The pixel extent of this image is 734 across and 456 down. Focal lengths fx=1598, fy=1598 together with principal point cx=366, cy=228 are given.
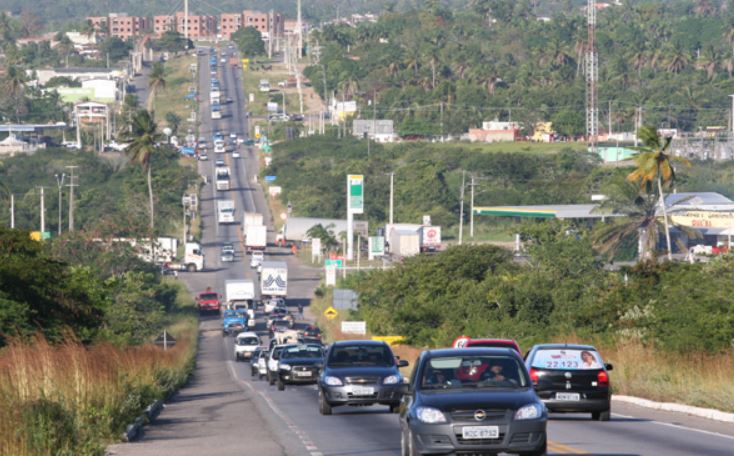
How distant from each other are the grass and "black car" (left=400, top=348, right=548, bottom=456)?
436cm

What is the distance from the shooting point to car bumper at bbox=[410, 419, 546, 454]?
1834 cm

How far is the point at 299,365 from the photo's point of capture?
43.2 meters

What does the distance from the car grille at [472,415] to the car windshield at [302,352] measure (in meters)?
25.4

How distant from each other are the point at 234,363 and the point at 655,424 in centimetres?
4758

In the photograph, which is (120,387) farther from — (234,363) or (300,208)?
(300,208)

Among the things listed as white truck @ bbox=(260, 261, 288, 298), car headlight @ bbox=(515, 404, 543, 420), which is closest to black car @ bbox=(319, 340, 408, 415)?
car headlight @ bbox=(515, 404, 543, 420)

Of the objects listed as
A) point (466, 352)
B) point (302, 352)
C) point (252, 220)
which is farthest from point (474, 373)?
Answer: point (252, 220)

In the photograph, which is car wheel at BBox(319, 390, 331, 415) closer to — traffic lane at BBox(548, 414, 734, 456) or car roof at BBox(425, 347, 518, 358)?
traffic lane at BBox(548, 414, 734, 456)

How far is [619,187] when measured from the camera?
110 m

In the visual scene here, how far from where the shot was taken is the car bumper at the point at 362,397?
30844 mm

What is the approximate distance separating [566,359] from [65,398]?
928 centimetres

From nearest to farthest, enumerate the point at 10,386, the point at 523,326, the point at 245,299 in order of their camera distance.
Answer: the point at 10,386
the point at 523,326
the point at 245,299

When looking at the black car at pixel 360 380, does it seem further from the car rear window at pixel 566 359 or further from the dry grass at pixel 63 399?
the dry grass at pixel 63 399

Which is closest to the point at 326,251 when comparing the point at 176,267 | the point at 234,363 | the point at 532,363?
the point at 176,267
